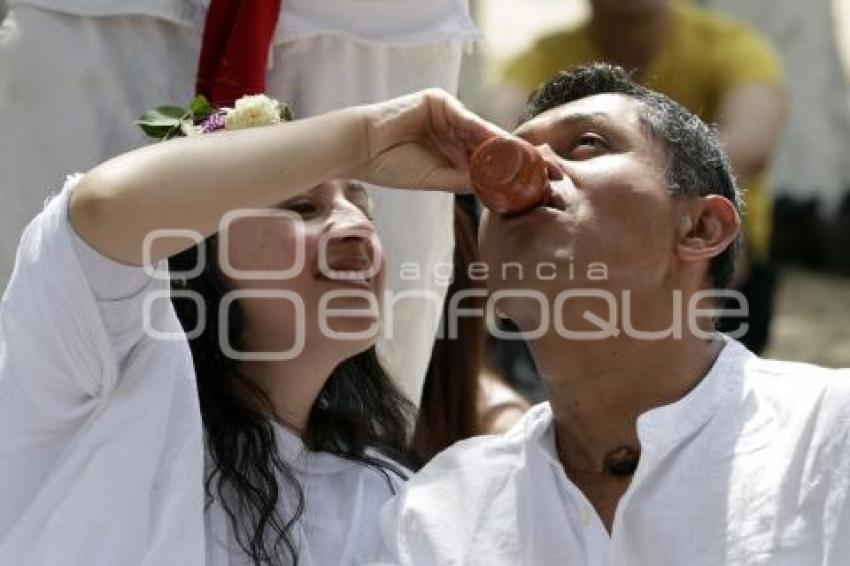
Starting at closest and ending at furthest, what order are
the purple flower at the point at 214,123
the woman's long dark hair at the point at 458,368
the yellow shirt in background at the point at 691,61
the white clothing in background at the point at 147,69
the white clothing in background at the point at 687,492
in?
1. the white clothing in background at the point at 687,492
2. the purple flower at the point at 214,123
3. the white clothing in background at the point at 147,69
4. the woman's long dark hair at the point at 458,368
5. the yellow shirt in background at the point at 691,61

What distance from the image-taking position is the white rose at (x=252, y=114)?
3568 mm

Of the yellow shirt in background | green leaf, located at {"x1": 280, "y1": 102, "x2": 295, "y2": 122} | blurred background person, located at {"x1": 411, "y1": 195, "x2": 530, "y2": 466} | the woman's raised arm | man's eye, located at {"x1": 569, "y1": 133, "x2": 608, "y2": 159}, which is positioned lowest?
blurred background person, located at {"x1": 411, "y1": 195, "x2": 530, "y2": 466}

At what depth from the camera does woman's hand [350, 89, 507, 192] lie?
3.26m

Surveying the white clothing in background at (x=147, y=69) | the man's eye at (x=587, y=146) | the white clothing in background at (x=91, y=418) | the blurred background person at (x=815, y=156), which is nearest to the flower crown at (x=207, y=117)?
the white clothing in background at (x=147, y=69)

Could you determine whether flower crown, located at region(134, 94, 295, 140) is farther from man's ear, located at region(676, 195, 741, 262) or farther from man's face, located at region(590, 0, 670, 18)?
man's face, located at region(590, 0, 670, 18)

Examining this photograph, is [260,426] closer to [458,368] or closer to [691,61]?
[458,368]

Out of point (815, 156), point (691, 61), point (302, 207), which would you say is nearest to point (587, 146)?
point (302, 207)

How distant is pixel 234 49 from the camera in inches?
155

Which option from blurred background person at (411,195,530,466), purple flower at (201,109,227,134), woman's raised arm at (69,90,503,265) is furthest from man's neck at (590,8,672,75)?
woman's raised arm at (69,90,503,265)

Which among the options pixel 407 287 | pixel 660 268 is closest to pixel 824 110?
pixel 407 287

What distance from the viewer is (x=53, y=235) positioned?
3.19 m

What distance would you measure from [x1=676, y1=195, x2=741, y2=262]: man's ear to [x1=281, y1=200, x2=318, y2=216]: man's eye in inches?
25.9

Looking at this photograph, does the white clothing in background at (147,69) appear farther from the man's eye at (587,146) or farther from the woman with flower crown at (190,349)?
the man's eye at (587,146)

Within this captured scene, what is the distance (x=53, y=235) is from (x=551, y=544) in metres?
0.91
